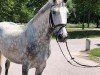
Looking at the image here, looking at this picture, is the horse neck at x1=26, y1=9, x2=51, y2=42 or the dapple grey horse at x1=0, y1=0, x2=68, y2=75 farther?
the horse neck at x1=26, y1=9, x2=51, y2=42

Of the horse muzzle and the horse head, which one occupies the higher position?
the horse head

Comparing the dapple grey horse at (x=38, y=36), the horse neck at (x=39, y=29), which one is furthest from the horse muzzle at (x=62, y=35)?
the horse neck at (x=39, y=29)

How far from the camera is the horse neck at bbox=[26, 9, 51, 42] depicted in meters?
7.14

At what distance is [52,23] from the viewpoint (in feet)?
22.7

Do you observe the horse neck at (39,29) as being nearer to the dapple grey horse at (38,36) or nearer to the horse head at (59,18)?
the dapple grey horse at (38,36)

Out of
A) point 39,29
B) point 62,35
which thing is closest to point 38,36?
point 39,29

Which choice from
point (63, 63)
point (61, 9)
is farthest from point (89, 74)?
point (61, 9)

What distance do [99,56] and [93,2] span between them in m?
27.1

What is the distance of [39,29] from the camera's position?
730 centimetres

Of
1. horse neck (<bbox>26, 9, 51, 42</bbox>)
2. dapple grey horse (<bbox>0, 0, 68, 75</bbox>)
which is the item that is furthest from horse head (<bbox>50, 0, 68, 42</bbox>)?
horse neck (<bbox>26, 9, 51, 42</bbox>)

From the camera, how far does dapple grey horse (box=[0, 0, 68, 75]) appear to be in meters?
6.73

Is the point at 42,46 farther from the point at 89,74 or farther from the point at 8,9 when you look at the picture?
the point at 8,9

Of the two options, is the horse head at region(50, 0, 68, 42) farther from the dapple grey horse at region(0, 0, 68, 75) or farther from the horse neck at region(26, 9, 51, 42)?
the horse neck at region(26, 9, 51, 42)

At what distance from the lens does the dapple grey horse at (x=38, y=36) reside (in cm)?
673
